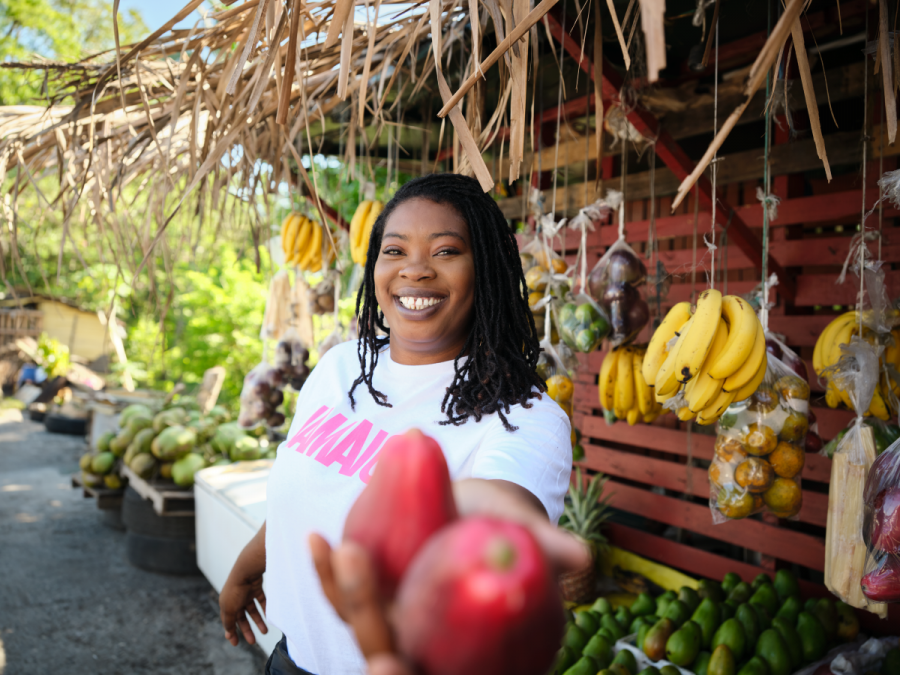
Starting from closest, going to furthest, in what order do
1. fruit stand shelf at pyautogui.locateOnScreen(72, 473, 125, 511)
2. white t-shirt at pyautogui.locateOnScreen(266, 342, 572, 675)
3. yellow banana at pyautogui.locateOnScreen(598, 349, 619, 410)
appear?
1. white t-shirt at pyautogui.locateOnScreen(266, 342, 572, 675)
2. yellow banana at pyautogui.locateOnScreen(598, 349, 619, 410)
3. fruit stand shelf at pyautogui.locateOnScreen(72, 473, 125, 511)

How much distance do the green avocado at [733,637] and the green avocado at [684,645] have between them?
0.07 meters

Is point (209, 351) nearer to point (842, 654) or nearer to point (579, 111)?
point (579, 111)

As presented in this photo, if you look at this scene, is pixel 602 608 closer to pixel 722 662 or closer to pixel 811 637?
pixel 722 662

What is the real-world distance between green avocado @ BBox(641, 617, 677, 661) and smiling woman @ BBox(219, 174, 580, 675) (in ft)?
4.97

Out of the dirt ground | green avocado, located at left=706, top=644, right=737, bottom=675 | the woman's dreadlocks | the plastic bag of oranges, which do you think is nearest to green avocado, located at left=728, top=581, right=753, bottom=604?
green avocado, located at left=706, top=644, right=737, bottom=675

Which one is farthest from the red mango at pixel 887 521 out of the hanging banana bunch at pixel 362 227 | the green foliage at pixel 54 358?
the green foliage at pixel 54 358

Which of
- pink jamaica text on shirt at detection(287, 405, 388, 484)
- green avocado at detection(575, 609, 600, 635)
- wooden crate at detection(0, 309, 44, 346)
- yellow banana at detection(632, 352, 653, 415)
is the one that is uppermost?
pink jamaica text on shirt at detection(287, 405, 388, 484)

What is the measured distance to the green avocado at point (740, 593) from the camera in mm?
2578

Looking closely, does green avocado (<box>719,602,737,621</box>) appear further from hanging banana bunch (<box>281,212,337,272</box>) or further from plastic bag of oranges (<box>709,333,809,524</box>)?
hanging banana bunch (<box>281,212,337,272</box>)

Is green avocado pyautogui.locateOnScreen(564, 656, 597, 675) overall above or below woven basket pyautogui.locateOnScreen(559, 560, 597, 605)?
above

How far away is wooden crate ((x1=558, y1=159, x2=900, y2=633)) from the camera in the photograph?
2664 millimetres

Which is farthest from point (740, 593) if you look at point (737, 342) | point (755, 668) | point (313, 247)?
point (313, 247)

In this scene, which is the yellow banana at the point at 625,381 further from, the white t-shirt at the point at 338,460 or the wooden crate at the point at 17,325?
the wooden crate at the point at 17,325

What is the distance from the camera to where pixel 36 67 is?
250 cm
